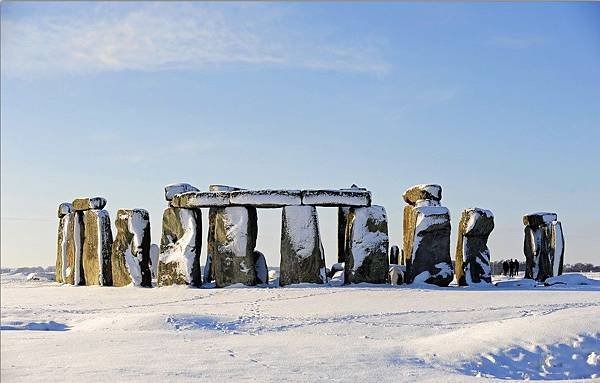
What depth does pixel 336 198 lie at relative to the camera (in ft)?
43.7

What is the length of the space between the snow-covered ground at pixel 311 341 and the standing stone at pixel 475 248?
3.48 m

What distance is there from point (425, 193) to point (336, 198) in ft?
8.64

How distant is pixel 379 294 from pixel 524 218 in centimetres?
844

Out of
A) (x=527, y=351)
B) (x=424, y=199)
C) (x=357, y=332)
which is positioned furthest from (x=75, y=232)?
(x=527, y=351)

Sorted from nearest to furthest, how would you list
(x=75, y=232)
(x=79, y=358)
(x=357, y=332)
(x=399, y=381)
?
(x=399, y=381) < (x=79, y=358) < (x=357, y=332) < (x=75, y=232)

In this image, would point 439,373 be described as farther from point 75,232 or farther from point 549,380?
point 75,232

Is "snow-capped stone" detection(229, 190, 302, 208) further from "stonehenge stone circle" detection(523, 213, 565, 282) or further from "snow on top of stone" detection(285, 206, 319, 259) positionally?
"stonehenge stone circle" detection(523, 213, 565, 282)

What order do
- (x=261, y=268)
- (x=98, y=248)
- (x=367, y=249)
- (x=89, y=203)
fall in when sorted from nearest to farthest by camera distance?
(x=367, y=249) → (x=261, y=268) → (x=98, y=248) → (x=89, y=203)

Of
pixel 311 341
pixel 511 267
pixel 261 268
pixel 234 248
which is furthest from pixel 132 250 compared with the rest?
pixel 511 267

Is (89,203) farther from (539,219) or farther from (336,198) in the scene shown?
(539,219)

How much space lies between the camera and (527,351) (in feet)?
21.6

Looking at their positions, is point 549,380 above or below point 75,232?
below

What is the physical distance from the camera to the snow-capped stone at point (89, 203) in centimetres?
1586

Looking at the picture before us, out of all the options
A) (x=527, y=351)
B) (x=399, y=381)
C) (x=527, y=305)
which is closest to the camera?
(x=399, y=381)
